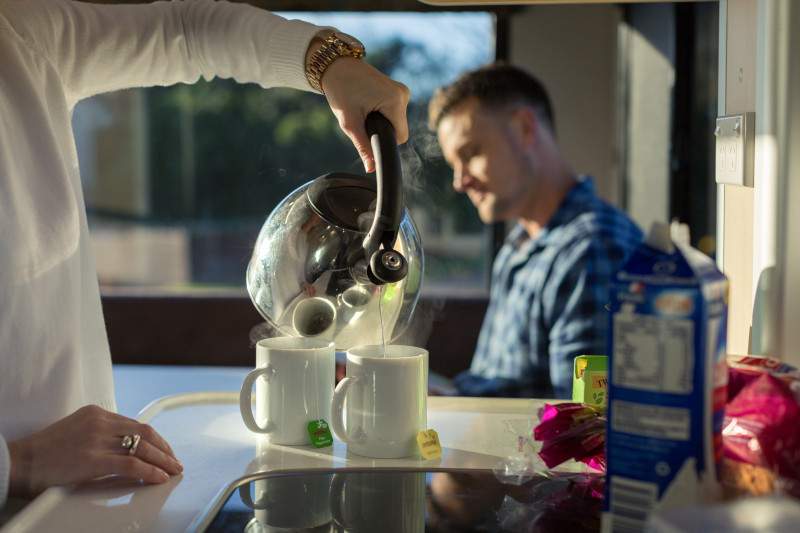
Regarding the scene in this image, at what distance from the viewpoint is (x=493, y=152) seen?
6.56 ft

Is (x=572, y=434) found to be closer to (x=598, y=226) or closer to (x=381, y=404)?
(x=381, y=404)

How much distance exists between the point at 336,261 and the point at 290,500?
0.20m

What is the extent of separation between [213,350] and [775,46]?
2456mm

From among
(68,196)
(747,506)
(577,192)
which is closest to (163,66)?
(68,196)

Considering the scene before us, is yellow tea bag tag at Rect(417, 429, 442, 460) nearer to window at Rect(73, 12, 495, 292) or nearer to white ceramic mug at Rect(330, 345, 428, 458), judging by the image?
white ceramic mug at Rect(330, 345, 428, 458)

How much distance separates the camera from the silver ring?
607mm

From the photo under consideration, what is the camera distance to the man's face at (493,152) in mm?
1983

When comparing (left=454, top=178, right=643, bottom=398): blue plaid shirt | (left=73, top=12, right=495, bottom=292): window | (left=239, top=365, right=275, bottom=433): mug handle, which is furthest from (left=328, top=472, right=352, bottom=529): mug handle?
(left=73, top=12, right=495, bottom=292): window

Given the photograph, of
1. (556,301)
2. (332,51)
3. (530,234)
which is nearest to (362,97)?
(332,51)

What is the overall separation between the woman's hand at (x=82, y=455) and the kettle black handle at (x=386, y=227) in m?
0.24

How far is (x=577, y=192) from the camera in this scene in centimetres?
188

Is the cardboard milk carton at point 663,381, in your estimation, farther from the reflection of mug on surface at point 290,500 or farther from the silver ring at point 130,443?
the silver ring at point 130,443

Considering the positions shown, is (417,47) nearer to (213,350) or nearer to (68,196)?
(213,350)

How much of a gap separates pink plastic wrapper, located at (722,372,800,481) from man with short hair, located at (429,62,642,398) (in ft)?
3.33
